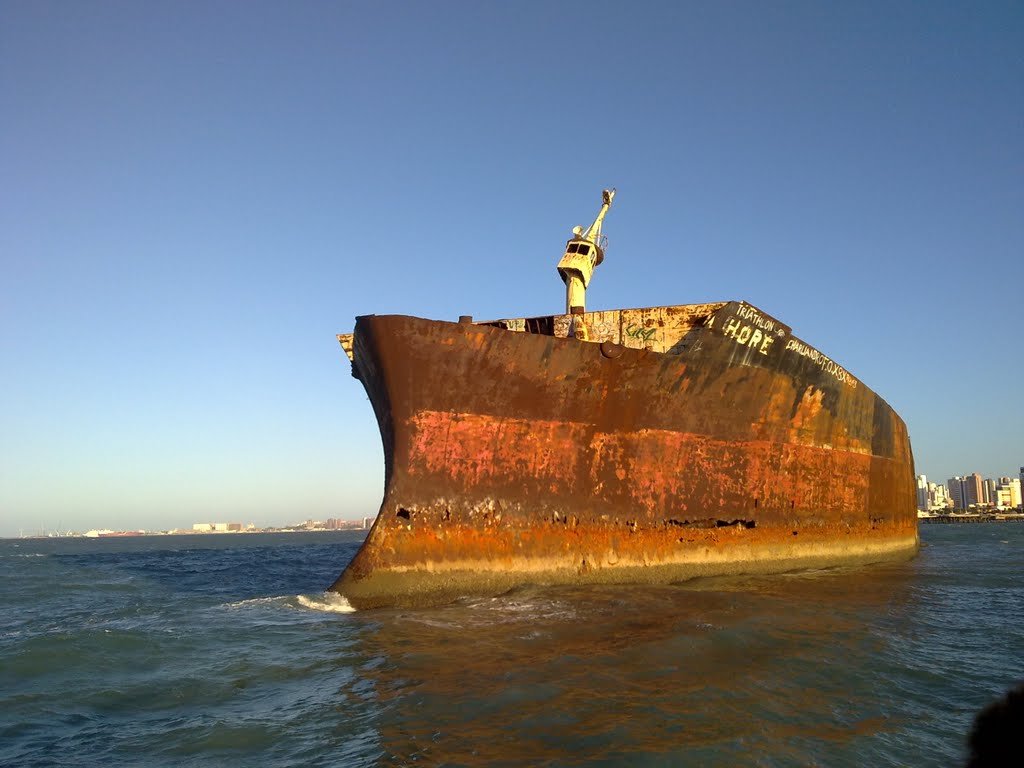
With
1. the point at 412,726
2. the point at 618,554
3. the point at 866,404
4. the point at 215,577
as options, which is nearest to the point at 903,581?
the point at 866,404

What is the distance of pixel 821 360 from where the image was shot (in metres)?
11.9

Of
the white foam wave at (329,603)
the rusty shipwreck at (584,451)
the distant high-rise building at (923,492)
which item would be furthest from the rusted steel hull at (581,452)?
the distant high-rise building at (923,492)

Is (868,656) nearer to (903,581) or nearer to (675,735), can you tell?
(675,735)

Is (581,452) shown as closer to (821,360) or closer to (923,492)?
(821,360)

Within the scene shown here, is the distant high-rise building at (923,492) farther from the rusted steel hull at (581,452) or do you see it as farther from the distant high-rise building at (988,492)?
the rusted steel hull at (581,452)

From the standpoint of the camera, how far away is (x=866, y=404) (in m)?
14.0

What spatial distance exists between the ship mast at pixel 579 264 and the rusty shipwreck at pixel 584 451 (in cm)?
325

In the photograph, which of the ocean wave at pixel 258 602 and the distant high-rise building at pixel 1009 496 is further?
the distant high-rise building at pixel 1009 496

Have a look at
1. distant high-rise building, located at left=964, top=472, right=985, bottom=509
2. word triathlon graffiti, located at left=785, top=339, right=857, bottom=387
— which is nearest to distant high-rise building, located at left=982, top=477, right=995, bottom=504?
distant high-rise building, located at left=964, top=472, right=985, bottom=509

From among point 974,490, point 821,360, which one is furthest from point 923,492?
point 821,360

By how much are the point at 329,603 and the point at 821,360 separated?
9.62 metres

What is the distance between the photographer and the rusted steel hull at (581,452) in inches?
334

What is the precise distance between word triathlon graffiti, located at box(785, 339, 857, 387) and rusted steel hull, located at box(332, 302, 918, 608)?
0.09 meters

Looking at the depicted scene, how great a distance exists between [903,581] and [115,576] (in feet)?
57.0
